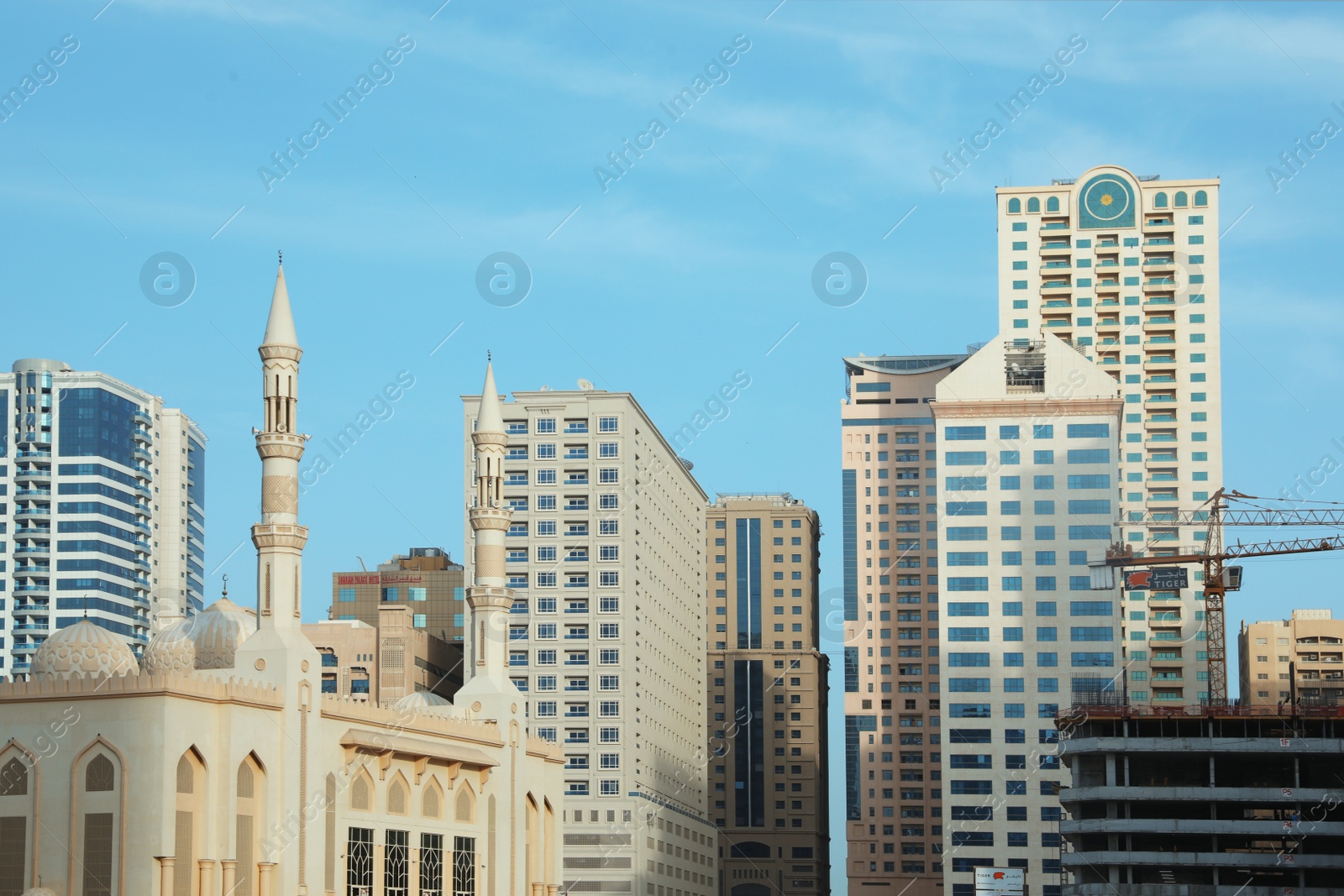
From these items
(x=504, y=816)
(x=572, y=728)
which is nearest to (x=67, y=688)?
(x=504, y=816)

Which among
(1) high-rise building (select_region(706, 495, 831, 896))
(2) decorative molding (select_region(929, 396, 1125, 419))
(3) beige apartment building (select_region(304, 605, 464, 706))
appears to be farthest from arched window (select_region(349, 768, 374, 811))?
(1) high-rise building (select_region(706, 495, 831, 896))

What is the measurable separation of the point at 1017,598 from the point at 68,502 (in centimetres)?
9494

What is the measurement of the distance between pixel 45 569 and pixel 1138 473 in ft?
334

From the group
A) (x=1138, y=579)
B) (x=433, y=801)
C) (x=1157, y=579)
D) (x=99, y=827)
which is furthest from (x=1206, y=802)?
(x=99, y=827)

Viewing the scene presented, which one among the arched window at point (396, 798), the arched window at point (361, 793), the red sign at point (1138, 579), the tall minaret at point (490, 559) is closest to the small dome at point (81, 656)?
the arched window at point (361, 793)

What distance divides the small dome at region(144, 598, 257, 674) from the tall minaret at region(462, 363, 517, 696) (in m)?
13.0

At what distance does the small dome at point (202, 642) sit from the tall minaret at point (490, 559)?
13.0 meters

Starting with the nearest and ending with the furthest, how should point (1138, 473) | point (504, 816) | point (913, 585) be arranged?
point (504, 816) < point (1138, 473) < point (913, 585)

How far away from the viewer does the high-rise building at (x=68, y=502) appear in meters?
177

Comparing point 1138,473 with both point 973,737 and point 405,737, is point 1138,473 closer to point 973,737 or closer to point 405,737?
point 973,737

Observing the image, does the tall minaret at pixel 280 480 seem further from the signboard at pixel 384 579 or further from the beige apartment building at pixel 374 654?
the signboard at pixel 384 579

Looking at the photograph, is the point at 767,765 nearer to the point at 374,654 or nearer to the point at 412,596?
the point at 412,596

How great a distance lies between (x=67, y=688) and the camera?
192ft

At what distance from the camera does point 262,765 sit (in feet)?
204
